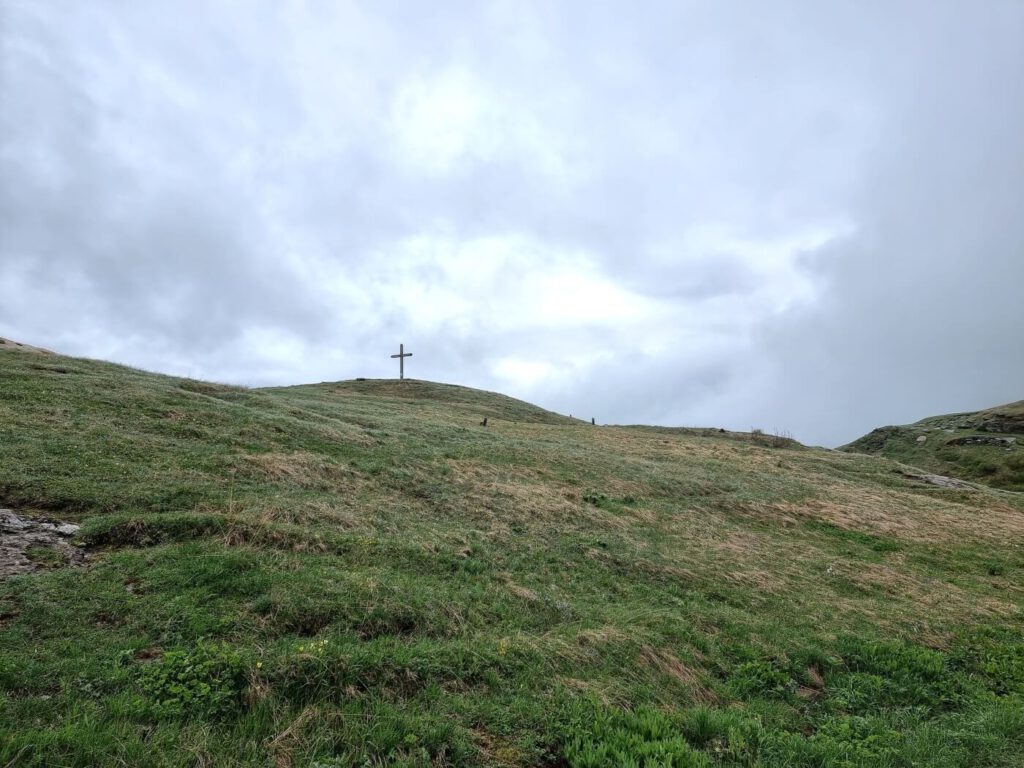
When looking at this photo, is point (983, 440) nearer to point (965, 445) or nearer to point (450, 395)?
point (965, 445)

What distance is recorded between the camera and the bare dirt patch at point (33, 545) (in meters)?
8.54

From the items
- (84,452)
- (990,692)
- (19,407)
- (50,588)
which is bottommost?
(990,692)

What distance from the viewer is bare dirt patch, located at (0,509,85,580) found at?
8539mm

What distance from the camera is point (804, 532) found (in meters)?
22.2

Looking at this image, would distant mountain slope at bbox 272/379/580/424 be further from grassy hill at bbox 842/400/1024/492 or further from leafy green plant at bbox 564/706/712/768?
leafy green plant at bbox 564/706/712/768

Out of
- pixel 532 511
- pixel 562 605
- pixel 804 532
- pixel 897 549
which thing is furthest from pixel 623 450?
pixel 562 605

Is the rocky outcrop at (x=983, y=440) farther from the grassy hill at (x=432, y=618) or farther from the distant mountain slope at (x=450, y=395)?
the grassy hill at (x=432, y=618)

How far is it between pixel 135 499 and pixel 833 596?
58.1 ft

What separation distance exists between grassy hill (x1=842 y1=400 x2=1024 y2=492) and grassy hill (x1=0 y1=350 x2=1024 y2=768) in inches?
1792

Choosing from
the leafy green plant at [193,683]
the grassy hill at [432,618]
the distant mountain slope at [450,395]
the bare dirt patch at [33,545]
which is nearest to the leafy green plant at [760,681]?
the grassy hill at [432,618]

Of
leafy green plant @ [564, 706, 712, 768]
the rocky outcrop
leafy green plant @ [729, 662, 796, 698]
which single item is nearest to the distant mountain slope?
leafy green plant @ [729, 662, 796, 698]

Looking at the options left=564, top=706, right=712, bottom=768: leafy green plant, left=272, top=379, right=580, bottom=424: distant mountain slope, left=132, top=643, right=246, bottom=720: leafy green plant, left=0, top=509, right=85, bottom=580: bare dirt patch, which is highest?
left=272, top=379, right=580, bottom=424: distant mountain slope

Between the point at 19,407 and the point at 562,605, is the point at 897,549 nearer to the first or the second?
the point at 562,605

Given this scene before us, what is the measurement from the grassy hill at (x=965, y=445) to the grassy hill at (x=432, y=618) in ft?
149
